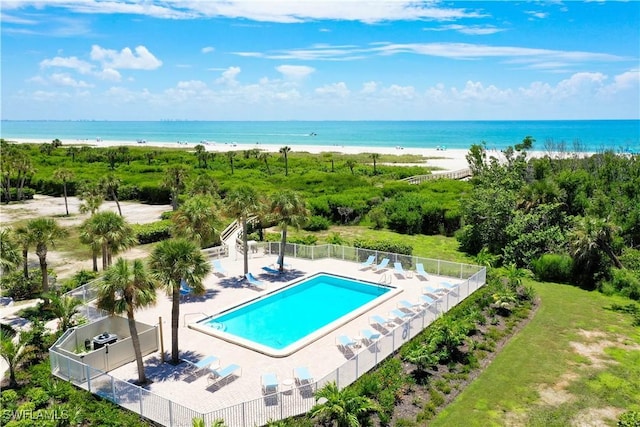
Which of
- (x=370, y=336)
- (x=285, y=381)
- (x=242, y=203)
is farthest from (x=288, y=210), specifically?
(x=285, y=381)

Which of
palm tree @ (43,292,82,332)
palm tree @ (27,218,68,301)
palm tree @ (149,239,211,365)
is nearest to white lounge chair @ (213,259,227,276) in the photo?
palm tree @ (27,218,68,301)

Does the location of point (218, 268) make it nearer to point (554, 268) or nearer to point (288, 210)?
point (288, 210)

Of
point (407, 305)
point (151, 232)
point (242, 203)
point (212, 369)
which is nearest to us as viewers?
point (212, 369)

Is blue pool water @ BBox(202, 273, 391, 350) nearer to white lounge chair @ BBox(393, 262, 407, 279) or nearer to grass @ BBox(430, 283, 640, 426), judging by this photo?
white lounge chair @ BBox(393, 262, 407, 279)

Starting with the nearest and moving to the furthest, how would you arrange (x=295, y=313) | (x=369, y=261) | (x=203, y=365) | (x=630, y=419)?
(x=630, y=419) → (x=203, y=365) → (x=295, y=313) → (x=369, y=261)

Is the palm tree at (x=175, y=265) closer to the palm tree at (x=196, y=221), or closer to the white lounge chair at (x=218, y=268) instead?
the palm tree at (x=196, y=221)

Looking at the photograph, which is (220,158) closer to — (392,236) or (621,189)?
(392,236)

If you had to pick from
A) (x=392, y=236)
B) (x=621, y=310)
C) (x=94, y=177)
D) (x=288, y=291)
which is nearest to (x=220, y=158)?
(x=94, y=177)
